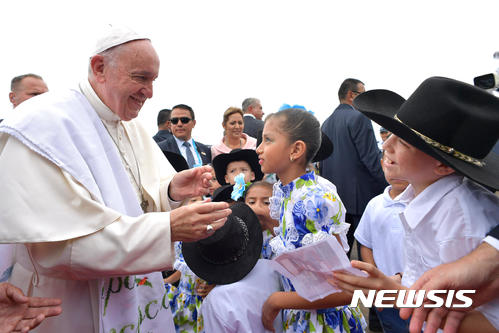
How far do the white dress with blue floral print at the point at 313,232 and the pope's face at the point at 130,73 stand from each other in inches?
46.8

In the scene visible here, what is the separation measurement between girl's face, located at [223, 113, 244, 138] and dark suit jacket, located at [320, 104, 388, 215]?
142cm

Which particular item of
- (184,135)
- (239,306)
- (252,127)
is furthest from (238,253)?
(252,127)

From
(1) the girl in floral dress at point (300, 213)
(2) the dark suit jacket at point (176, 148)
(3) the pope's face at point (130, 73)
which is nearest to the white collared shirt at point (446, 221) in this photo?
(1) the girl in floral dress at point (300, 213)

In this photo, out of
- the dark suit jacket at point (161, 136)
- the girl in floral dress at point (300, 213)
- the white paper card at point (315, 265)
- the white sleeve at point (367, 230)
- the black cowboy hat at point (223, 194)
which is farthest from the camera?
the dark suit jacket at point (161, 136)

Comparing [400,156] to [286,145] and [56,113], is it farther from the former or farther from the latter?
[56,113]

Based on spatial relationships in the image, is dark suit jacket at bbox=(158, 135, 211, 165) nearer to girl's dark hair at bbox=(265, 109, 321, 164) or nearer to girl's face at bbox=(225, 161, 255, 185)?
girl's face at bbox=(225, 161, 255, 185)

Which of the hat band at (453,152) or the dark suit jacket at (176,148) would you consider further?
the dark suit jacket at (176,148)

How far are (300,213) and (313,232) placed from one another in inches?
5.7

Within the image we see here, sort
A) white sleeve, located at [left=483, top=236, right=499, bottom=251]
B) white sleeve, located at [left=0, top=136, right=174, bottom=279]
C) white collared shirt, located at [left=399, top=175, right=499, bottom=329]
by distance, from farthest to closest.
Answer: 1. white sleeve, located at [left=0, top=136, right=174, bottom=279]
2. white collared shirt, located at [left=399, top=175, right=499, bottom=329]
3. white sleeve, located at [left=483, top=236, right=499, bottom=251]

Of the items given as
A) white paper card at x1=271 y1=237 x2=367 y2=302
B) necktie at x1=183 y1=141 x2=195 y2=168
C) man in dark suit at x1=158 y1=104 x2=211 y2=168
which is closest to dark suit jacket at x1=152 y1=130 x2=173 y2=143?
man in dark suit at x1=158 y1=104 x2=211 y2=168

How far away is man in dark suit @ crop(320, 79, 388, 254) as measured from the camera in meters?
4.56

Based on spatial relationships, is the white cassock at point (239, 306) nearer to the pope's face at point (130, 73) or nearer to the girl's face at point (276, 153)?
the girl's face at point (276, 153)

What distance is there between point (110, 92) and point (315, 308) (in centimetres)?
177

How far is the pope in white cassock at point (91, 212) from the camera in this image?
156 centimetres
